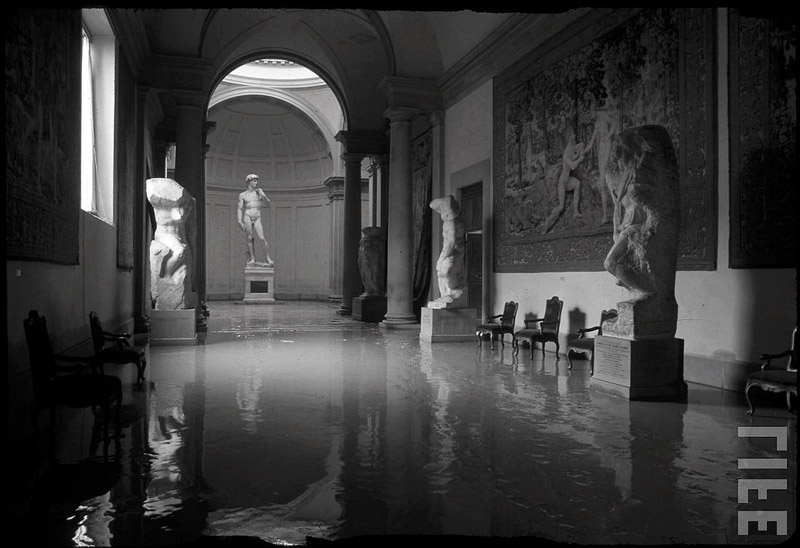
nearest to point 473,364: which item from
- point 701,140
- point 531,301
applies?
point 531,301

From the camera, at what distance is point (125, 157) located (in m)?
10.8

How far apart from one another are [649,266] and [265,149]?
75.3 feet

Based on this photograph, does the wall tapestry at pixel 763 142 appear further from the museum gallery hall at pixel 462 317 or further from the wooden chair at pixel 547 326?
the wooden chair at pixel 547 326

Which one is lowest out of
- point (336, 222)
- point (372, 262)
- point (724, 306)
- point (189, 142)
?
point (724, 306)

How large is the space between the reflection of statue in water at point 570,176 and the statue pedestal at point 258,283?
604 inches

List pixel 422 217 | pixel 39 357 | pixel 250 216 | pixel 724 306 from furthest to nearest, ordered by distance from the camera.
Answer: pixel 250 216, pixel 422 217, pixel 724 306, pixel 39 357

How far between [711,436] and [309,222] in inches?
934

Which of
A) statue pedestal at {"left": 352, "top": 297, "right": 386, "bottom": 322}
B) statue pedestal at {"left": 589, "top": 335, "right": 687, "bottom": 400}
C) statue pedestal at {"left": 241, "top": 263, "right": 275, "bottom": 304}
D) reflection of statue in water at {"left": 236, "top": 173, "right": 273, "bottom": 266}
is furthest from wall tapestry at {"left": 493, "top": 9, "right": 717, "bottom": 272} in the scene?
reflection of statue in water at {"left": 236, "top": 173, "right": 273, "bottom": 266}

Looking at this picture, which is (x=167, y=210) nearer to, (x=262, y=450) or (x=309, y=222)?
(x=262, y=450)

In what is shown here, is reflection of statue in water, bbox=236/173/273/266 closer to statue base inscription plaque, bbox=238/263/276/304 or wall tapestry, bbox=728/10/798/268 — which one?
statue base inscription plaque, bbox=238/263/276/304

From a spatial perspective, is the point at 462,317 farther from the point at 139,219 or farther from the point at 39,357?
the point at 39,357

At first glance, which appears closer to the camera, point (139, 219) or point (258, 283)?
point (139, 219)

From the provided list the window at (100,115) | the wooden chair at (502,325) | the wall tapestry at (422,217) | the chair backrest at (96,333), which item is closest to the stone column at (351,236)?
the wall tapestry at (422,217)

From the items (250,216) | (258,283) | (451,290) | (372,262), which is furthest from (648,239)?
(250,216)
